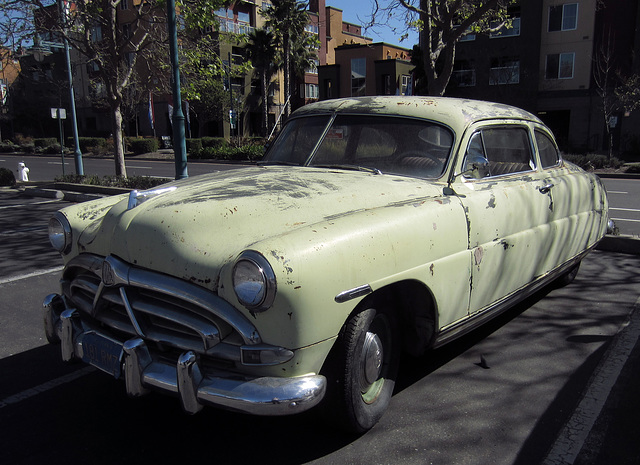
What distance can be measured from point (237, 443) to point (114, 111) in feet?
41.3

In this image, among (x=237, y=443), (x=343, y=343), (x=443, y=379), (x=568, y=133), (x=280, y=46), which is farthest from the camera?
(x=280, y=46)

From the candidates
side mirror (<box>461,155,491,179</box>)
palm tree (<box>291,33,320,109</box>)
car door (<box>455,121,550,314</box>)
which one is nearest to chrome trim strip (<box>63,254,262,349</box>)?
car door (<box>455,121,550,314</box>)

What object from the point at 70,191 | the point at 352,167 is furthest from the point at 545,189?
the point at 70,191

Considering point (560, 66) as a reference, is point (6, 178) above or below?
below

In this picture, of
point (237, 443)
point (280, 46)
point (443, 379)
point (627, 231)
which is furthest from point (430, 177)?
point (280, 46)

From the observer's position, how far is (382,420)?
290 cm

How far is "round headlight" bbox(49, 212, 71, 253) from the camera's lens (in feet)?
10.1

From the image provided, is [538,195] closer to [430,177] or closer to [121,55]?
[430,177]

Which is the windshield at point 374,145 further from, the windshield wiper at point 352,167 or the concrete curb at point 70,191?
the concrete curb at point 70,191

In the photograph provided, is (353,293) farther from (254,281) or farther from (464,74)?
(464,74)

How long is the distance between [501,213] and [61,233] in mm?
2807

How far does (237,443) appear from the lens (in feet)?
8.85

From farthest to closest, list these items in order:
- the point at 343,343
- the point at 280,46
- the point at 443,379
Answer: the point at 280,46, the point at 443,379, the point at 343,343

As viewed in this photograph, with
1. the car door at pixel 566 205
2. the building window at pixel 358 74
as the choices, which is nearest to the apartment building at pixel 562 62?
the building window at pixel 358 74
